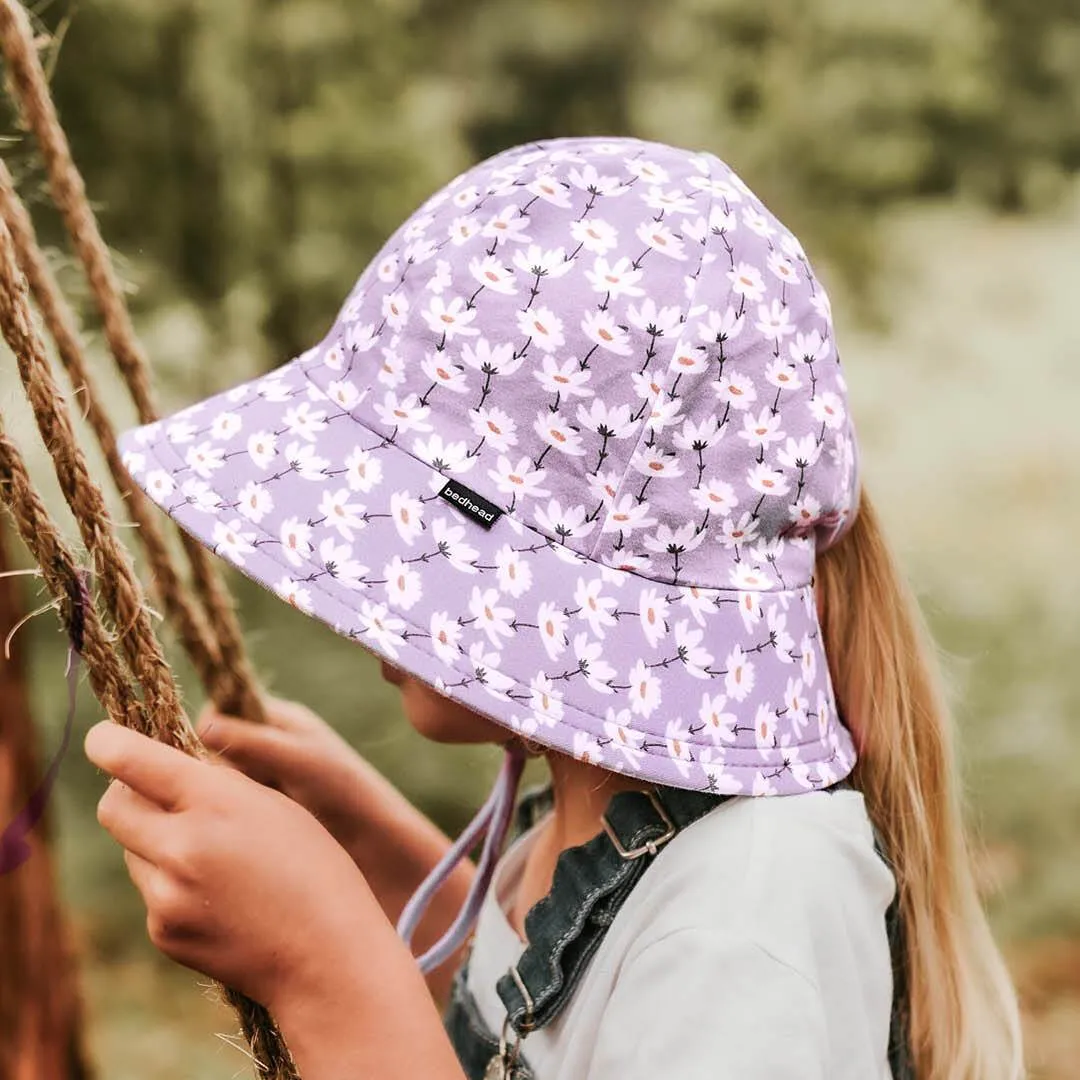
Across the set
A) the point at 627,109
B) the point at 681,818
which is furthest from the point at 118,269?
the point at 681,818

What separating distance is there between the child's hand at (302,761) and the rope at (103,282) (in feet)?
0.08

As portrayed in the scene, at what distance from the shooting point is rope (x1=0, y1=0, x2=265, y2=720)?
0.73m

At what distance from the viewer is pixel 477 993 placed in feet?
2.99

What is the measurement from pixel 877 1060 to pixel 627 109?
232cm

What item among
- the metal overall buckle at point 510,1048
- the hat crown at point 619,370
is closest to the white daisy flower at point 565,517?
the hat crown at point 619,370

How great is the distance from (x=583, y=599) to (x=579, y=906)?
0.22 meters

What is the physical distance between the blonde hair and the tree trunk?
73 cm

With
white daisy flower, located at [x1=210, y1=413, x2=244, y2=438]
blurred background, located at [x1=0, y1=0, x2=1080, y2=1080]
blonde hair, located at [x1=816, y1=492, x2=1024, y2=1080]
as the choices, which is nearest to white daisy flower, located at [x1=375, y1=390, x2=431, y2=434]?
white daisy flower, located at [x1=210, y1=413, x2=244, y2=438]

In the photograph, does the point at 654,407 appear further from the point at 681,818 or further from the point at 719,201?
the point at 681,818

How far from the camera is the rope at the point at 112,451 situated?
77cm

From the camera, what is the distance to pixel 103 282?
2.66 ft

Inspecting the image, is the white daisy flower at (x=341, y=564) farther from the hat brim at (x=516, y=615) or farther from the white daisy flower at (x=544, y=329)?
the white daisy flower at (x=544, y=329)

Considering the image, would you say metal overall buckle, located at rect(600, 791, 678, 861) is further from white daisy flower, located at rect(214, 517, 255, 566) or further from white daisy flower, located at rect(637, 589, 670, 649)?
white daisy flower, located at rect(214, 517, 255, 566)

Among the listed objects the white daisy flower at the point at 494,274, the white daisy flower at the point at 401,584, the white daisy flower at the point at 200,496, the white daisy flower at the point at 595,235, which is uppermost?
the white daisy flower at the point at 595,235
